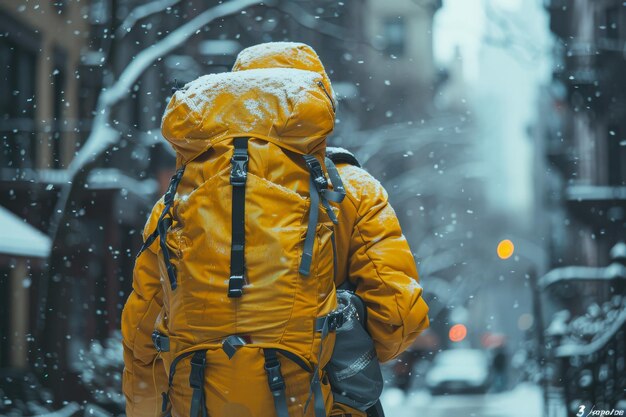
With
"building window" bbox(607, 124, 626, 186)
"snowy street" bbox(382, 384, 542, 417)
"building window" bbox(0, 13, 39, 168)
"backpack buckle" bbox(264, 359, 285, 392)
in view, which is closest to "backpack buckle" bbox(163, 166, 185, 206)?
"backpack buckle" bbox(264, 359, 285, 392)

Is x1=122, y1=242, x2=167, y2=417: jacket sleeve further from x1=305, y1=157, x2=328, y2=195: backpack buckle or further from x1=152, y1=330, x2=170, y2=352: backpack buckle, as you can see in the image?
x1=305, y1=157, x2=328, y2=195: backpack buckle

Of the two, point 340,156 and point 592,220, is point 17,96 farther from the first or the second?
point 340,156

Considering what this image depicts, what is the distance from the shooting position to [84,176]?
9.82 meters

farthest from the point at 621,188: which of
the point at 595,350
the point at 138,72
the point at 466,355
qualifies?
the point at 138,72

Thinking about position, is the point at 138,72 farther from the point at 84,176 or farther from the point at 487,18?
the point at 487,18

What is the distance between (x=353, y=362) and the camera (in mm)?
2680

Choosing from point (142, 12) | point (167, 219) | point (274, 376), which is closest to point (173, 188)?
point (167, 219)

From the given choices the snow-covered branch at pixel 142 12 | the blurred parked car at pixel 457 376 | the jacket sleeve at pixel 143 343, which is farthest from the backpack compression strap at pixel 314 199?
the blurred parked car at pixel 457 376

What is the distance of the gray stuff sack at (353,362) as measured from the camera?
264 cm

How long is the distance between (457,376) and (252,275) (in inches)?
636

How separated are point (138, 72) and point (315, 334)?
324 inches

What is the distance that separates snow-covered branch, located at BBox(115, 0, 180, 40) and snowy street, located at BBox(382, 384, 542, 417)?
242 inches

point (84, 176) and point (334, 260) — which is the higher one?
point (334, 260)

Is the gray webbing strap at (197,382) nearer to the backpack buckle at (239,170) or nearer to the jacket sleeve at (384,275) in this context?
the backpack buckle at (239,170)
